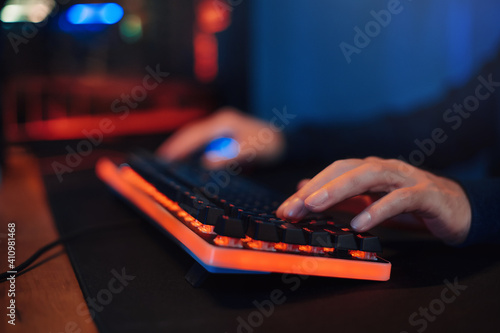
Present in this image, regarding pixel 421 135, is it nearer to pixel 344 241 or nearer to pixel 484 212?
pixel 484 212

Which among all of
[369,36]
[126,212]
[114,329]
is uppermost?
[369,36]

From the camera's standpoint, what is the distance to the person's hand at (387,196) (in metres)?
0.52

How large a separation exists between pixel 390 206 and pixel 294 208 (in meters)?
0.11

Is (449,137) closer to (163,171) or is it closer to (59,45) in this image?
(163,171)

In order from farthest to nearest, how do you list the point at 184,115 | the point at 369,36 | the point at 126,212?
the point at 184,115
the point at 369,36
the point at 126,212

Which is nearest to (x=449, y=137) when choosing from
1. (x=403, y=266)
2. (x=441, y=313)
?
(x=403, y=266)

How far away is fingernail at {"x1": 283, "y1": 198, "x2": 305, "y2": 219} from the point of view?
54cm

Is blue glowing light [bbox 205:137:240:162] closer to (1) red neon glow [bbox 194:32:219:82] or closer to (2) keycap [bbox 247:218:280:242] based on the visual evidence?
(2) keycap [bbox 247:218:280:242]

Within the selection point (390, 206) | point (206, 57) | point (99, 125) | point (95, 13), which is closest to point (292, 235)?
point (390, 206)

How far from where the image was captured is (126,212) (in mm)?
772

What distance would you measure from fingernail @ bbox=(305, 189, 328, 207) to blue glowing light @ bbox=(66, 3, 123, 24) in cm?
133

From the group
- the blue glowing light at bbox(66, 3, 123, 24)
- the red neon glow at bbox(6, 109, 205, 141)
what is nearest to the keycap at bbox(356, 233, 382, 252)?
the red neon glow at bbox(6, 109, 205, 141)

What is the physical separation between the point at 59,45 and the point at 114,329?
1.40 m

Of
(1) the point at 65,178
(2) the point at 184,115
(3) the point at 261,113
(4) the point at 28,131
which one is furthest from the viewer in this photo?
(3) the point at 261,113
